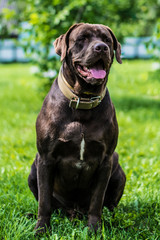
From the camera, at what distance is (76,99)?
295cm

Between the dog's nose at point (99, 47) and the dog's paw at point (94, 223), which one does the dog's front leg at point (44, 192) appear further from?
the dog's nose at point (99, 47)

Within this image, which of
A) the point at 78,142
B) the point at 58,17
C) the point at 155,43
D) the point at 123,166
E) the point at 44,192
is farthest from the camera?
the point at 155,43

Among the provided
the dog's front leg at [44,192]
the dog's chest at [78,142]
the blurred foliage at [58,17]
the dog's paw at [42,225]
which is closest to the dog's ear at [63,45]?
the dog's chest at [78,142]

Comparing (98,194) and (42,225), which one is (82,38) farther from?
(42,225)

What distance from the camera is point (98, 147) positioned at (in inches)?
116

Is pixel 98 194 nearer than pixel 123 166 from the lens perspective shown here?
Yes

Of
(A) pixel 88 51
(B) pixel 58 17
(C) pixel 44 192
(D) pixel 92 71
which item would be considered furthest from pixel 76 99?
(B) pixel 58 17

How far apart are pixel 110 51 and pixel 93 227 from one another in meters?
1.44

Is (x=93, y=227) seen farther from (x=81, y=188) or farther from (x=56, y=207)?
(x=56, y=207)

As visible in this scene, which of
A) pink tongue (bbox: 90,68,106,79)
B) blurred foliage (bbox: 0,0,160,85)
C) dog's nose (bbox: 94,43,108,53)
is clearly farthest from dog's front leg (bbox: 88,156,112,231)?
blurred foliage (bbox: 0,0,160,85)

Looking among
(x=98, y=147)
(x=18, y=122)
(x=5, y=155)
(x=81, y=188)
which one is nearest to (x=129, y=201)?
(x=81, y=188)

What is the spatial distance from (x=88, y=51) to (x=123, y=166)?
228 cm

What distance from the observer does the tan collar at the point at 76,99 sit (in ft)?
9.63

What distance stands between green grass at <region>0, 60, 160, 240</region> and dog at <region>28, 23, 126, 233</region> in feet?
0.63
